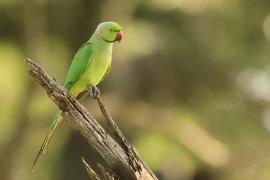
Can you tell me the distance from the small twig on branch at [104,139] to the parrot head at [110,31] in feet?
1.20

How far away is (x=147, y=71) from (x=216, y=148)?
1495 millimetres

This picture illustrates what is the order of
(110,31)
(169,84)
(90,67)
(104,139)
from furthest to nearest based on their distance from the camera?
(169,84) < (90,67) < (110,31) < (104,139)

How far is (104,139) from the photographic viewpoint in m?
3.78

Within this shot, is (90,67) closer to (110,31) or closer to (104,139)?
(110,31)

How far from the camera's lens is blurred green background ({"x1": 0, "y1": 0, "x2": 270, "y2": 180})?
32.2ft

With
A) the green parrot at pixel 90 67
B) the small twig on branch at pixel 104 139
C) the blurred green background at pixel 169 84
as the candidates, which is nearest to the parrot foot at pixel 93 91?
the green parrot at pixel 90 67

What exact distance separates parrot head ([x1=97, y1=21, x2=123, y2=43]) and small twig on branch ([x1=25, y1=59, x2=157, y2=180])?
0.37 meters

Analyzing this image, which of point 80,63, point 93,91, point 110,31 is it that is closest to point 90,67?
point 80,63

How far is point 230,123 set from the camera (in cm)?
1153

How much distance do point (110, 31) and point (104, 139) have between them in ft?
1.87

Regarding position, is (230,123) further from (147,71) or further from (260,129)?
(147,71)

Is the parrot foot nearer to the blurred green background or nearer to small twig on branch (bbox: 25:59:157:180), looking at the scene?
small twig on branch (bbox: 25:59:157:180)

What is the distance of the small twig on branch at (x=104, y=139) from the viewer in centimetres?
366

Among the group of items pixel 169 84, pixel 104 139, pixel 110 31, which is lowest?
pixel 104 139
